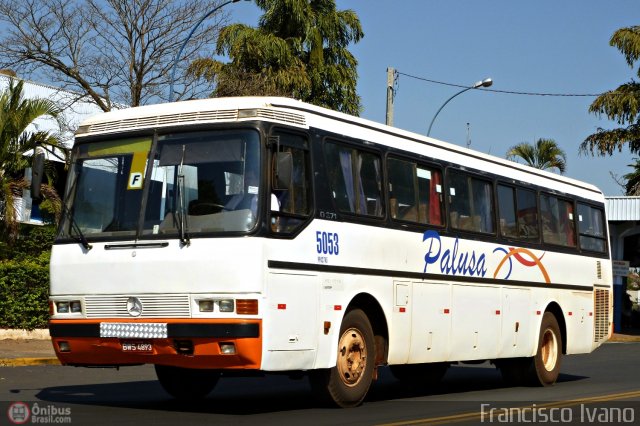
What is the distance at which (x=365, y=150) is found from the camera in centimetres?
1334

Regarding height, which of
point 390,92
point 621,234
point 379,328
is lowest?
point 379,328

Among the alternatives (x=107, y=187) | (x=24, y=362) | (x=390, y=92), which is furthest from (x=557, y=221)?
(x=390, y=92)

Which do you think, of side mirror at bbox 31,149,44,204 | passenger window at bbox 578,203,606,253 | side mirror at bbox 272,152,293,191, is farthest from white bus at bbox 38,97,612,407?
passenger window at bbox 578,203,606,253

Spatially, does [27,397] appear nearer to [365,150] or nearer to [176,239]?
A: [176,239]

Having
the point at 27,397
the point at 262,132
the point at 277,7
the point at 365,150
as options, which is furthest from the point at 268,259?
the point at 277,7

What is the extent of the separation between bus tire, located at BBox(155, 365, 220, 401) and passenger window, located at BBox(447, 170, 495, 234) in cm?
386

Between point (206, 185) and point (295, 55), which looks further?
point (295, 55)

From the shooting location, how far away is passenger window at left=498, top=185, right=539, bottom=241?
16641 mm

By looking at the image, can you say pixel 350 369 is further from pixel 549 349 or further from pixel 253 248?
pixel 549 349

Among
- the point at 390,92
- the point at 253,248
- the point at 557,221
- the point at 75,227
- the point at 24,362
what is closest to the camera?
the point at 253,248

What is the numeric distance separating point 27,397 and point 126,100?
2467cm

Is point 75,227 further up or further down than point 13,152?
further down

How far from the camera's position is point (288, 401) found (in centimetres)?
1369

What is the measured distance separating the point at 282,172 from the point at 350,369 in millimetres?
2592
